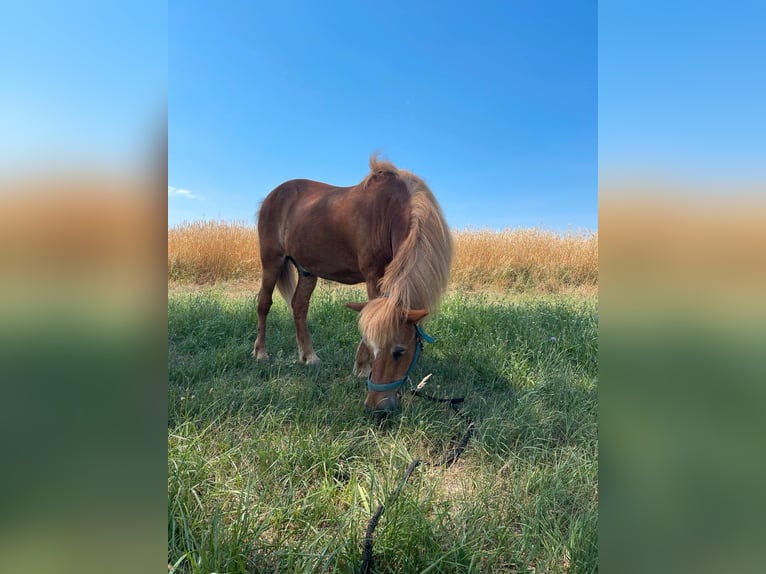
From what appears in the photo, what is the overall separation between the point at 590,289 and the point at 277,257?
628 centimetres

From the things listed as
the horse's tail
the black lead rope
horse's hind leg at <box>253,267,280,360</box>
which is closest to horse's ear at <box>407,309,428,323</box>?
the black lead rope

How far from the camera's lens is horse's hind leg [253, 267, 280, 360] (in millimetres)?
3724

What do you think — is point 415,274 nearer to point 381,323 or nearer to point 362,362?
point 381,323

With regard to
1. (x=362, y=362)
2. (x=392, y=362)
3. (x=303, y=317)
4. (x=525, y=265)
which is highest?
(x=525, y=265)

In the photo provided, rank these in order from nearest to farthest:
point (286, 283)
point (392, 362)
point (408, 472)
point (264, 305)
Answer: point (408, 472), point (392, 362), point (264, 305), point (286, 283)

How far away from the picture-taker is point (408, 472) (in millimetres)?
1642

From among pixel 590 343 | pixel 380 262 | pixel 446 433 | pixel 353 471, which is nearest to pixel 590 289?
pixel 590 343

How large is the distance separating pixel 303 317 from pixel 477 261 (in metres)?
5.46

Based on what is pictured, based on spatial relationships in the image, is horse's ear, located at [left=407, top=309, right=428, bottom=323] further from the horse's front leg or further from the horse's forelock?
the horse's front leg

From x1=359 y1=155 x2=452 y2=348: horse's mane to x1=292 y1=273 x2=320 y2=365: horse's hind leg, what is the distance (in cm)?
150

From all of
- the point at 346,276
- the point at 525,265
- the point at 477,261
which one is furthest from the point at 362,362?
the point at 525,265
